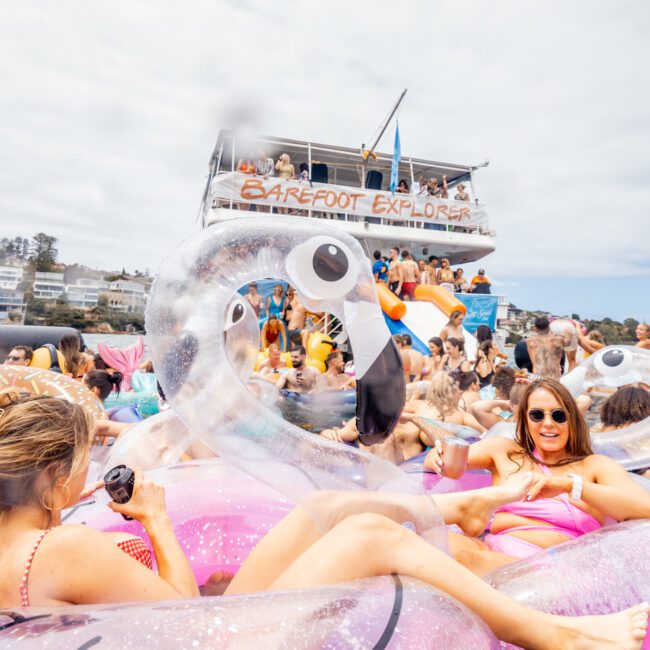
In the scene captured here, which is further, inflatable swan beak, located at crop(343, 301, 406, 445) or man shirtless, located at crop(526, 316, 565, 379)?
man shirtless, located at crop(526, 316, 565, 379)

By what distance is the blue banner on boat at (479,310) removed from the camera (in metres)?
10.1

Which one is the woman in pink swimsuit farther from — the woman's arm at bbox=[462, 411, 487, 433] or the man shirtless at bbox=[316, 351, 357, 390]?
the man shirtless at bbox=[316, 351, 357, 390]

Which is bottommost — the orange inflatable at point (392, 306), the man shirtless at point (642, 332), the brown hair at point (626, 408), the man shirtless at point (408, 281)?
the brown hair at point (626, 408)

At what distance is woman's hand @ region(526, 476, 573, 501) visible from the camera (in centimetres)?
155

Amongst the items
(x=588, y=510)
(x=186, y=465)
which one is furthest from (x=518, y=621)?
(x=186, y=465)

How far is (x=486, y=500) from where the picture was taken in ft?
5.16

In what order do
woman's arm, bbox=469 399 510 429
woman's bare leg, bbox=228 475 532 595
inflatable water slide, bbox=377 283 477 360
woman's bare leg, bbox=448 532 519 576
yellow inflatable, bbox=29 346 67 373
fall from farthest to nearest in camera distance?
inflatable water slide, bbox=377 283 477 360 → yellow inflatable, bbox=29 346 67 373 → woman's arm, bbox=469 399 510 429 → woman's bare leg, bbox=448 532 519 576 → woman's bare leg, bbox=228 475 532 595

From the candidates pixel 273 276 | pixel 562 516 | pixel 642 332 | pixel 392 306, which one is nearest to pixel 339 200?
pixel 392 306

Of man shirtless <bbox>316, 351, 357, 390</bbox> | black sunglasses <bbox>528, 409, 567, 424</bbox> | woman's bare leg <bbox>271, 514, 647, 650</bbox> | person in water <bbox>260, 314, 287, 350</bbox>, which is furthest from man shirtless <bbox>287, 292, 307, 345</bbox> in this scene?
woman's bare leg <bbox>271, 514, 647, 650</bbox>

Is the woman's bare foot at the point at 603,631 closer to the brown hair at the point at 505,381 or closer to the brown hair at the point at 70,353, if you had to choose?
the brown hair at the point at 505,381

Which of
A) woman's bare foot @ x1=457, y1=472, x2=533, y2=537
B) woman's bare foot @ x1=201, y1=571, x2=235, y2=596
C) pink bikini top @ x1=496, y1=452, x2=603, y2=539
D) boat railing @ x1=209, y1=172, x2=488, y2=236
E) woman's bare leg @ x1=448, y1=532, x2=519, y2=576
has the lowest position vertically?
woman's bare foot @ x1=201, y1=571, x2=235, y2=596

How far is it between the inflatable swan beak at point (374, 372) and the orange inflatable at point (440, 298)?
24.6ft

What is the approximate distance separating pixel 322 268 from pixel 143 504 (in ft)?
2.77

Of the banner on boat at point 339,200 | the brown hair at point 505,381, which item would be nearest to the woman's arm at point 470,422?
the brown hair at point 505,381
